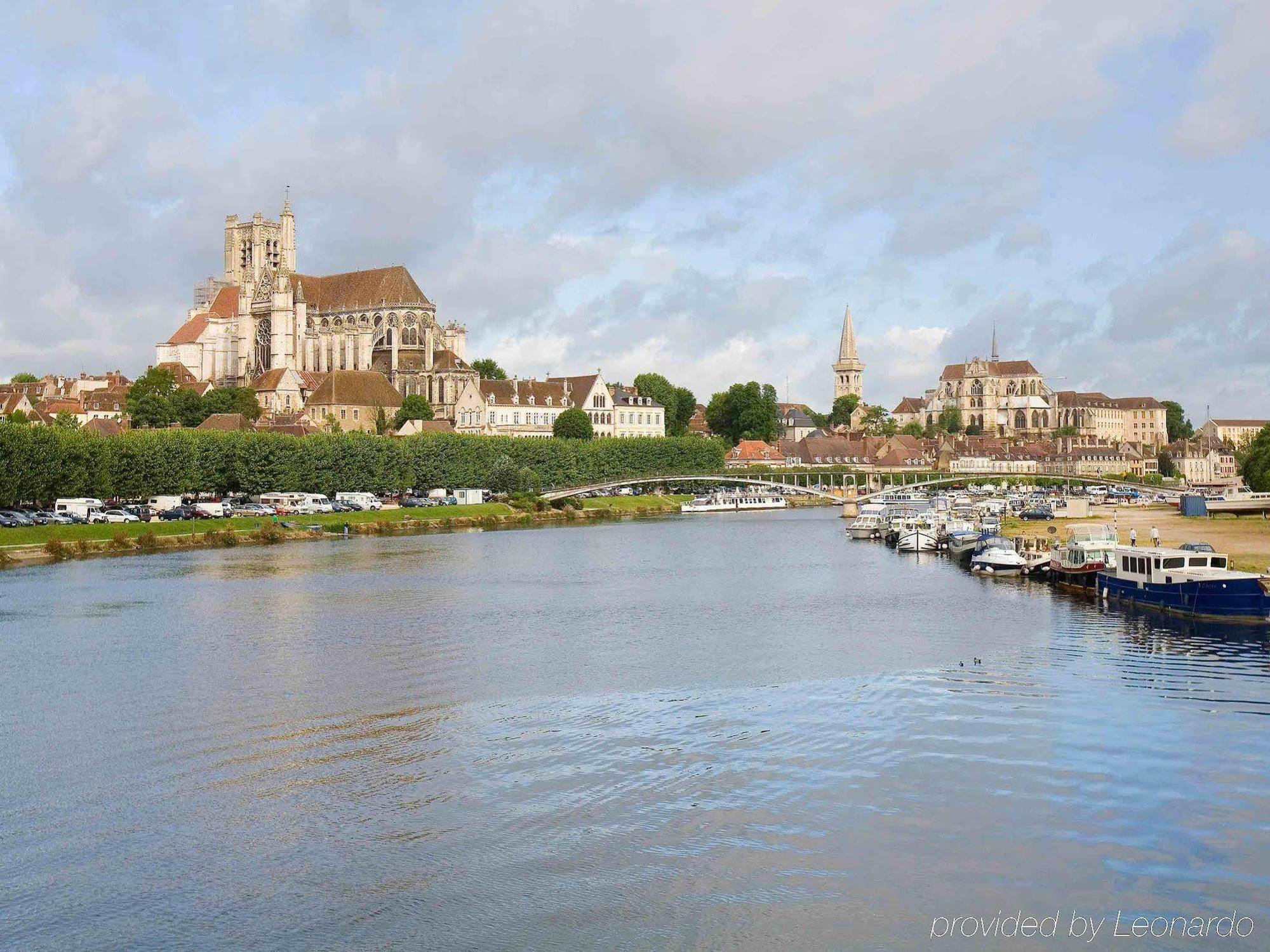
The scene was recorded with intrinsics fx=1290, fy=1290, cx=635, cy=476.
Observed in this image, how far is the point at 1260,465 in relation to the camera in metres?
92.7

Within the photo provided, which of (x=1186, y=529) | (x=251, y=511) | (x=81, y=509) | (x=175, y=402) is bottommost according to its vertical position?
(x=1186, y=529)

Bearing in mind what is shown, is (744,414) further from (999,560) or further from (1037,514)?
(999,560)

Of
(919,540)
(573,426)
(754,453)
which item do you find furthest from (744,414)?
(919,540)

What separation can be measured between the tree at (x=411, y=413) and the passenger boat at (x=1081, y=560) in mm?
90976

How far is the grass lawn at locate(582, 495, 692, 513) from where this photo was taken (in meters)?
111

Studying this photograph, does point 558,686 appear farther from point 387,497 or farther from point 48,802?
point 387,497

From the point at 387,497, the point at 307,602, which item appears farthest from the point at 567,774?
the point at 387,497

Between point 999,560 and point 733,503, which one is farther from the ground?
point 733,503

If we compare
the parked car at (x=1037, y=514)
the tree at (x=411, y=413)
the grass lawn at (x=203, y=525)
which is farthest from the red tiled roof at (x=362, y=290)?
the parked car at (x=1037, y=514)

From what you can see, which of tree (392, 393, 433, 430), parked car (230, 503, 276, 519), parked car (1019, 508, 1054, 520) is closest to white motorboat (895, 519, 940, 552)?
parked car (1019, 508, 1054, 520)

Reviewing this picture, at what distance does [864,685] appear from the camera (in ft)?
96.1

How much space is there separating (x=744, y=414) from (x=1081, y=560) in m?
128

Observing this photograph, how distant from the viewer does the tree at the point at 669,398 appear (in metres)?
171

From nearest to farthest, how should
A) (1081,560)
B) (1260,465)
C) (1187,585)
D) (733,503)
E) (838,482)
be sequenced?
(1187,585) < (1081,560) < (1260,465) < (733,503) < (838,482)
